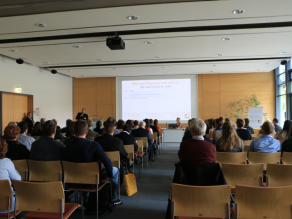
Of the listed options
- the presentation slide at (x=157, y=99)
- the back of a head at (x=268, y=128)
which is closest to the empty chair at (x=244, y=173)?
the back of a head at (x=268, y=128)

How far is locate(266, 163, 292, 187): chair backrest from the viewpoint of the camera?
268 centimetres

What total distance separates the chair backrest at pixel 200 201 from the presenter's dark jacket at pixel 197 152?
1.49 feet

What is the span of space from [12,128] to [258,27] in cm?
577

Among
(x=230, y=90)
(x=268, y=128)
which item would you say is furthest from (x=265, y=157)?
(x=230, y=90)

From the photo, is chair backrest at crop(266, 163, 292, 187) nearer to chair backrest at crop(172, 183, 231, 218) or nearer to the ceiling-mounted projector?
chair backrest at crop(172, 183, 231, 218)

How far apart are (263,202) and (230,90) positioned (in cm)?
1133

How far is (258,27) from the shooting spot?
5.63 metres

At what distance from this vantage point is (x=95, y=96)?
540 inches

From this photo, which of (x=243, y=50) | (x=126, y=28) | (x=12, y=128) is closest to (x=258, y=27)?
(x=243, y=50)

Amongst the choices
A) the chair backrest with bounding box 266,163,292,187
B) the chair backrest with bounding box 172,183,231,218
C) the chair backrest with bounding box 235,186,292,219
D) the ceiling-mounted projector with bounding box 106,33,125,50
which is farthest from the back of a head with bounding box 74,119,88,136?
the ceiling-mounted projector with bounding box 106,33,125,50

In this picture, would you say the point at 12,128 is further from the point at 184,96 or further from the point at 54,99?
the point at 184,96

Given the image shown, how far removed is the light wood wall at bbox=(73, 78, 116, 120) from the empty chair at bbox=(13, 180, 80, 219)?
37.4ft

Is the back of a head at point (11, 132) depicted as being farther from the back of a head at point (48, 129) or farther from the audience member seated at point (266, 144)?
the audience member seated at point (266, 144)

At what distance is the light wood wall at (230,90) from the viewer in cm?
1195
